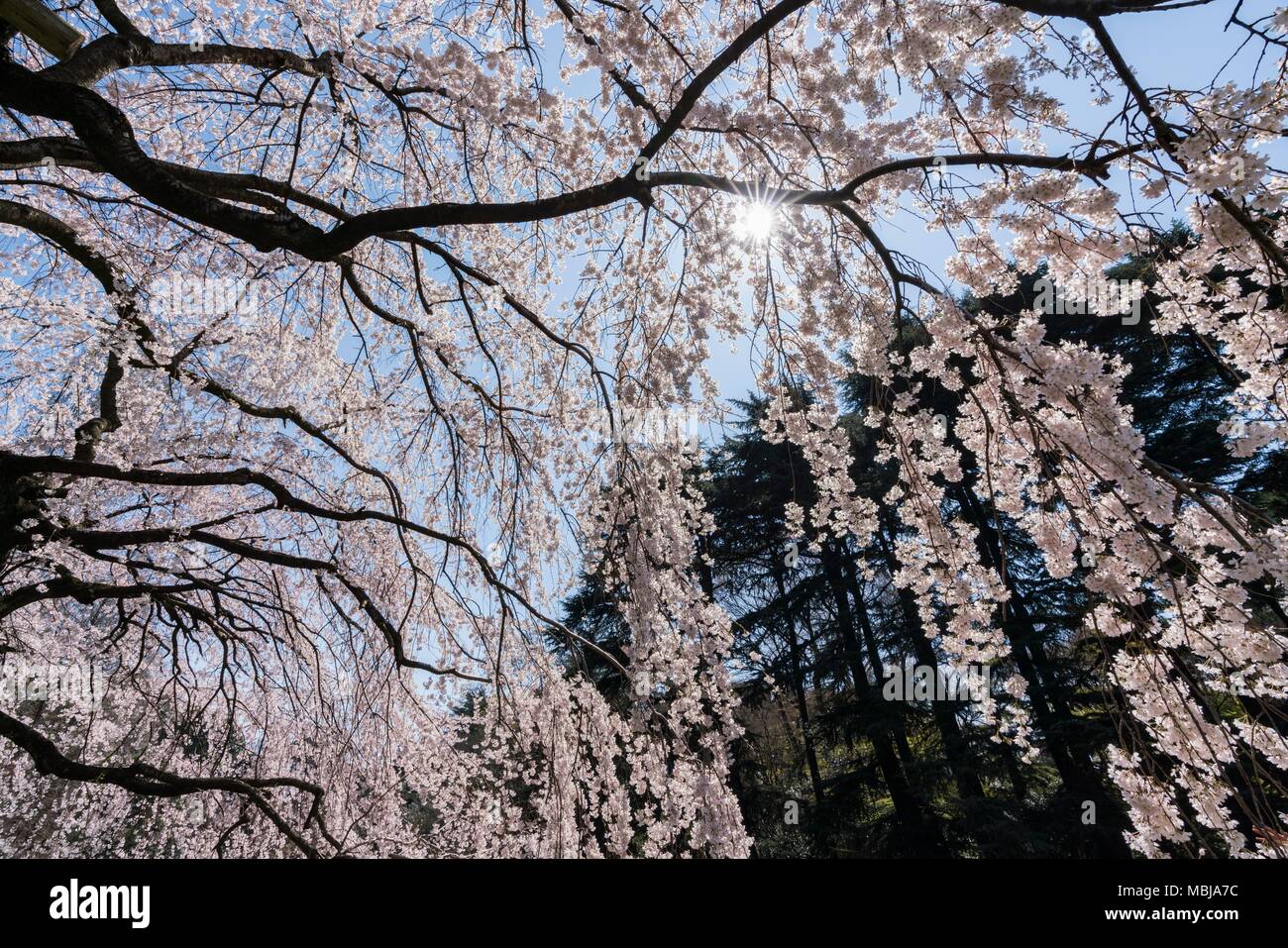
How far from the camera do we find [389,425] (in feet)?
17.0

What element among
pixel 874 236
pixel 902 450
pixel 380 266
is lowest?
pixel 902 450

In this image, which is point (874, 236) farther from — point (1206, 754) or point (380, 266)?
point (380, 266)

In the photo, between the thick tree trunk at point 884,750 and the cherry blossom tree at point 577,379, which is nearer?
the cherry blossom tree at point 577,379

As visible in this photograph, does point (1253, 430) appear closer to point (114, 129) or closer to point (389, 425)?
point (114, 129)

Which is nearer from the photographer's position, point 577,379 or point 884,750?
point 577,379

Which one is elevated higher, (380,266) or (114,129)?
(380,266)

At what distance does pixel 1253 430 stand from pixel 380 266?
5.93m

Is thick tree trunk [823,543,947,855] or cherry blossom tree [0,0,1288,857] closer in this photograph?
cherry blossom tree [0,0,1288,857]

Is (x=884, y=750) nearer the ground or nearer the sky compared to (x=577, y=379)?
nearer the ground
